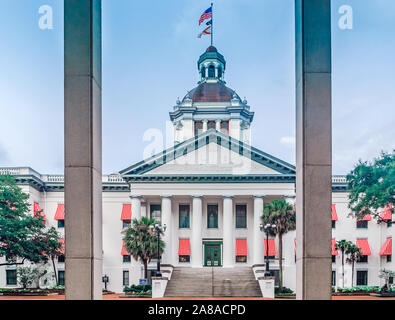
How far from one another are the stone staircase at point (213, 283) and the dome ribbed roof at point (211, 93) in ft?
88.9

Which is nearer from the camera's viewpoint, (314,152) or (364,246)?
(314,152)

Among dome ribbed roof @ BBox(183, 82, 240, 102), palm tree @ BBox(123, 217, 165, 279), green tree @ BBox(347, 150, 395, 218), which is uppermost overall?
dome ribbed roof @ BBox(183, 82, 240, 102)

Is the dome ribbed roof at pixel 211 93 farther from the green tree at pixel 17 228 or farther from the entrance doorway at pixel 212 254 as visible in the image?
the green tree at pixel 17 228

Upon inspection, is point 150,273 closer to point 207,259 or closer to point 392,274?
point 207,259

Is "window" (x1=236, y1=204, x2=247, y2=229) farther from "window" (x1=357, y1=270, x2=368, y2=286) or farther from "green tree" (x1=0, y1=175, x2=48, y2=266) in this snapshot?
"green tree" (x1=0, y1=175, x2=48, y2=266)

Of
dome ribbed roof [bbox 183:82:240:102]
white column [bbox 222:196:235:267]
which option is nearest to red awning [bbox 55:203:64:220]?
white column [bbox 222:196:235:267]

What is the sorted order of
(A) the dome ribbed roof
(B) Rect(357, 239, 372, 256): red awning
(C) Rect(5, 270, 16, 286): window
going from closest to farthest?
1. (C) Rect(5, 270, 16, 286): window
2. (B) Rect(357, 239, 372, 256): red awning
3. (A) the dome ribbed roof

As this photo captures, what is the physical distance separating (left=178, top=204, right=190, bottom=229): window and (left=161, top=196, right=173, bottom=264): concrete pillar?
214cm

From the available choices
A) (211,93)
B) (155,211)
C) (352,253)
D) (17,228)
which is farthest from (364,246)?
(17,228)

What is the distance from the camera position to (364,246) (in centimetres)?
4397

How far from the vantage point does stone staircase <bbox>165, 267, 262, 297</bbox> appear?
32.3m

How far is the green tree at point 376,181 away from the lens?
94.6 ft

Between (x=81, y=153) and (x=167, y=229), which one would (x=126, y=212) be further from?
(x=81, y=153)

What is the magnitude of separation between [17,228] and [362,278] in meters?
32.9
